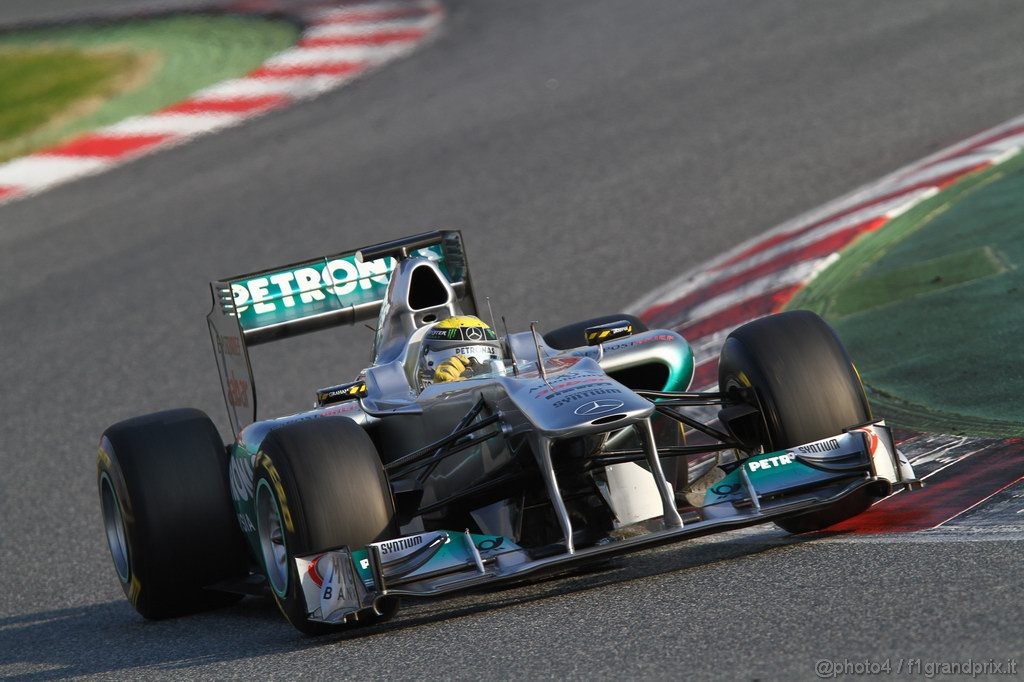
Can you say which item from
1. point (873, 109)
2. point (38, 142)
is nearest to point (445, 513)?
point (873, 109)

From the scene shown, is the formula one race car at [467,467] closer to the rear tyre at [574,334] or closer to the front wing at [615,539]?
the front wing at [615,539]

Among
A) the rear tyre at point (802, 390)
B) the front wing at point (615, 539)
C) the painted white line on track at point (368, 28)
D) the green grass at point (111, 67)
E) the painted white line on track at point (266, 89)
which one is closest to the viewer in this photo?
the front wing at point (615, 539)

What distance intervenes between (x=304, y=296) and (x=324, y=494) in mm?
2328

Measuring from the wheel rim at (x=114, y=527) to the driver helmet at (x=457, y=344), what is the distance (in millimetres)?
1469

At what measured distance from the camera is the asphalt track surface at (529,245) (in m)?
4.52

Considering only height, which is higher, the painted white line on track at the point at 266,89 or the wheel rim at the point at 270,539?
the painted white line on track at the point at 266,89

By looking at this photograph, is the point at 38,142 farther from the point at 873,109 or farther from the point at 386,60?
the point at 873,109

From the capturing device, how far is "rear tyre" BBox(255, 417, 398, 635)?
5062mm

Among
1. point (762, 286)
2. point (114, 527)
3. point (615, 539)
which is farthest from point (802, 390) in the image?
point (762, 286)

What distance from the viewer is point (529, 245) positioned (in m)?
10.8

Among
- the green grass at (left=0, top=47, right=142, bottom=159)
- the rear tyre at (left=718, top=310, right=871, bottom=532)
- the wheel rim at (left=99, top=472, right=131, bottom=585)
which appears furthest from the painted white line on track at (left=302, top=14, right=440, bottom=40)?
the rear tyre at (left=718, top=310, right=871, bottom=532)

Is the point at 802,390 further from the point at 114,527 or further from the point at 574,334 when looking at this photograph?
the point at 114,527

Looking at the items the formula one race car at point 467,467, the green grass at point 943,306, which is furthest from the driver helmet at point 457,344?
the green grass at point 943,306

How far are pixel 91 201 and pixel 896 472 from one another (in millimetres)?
9635
